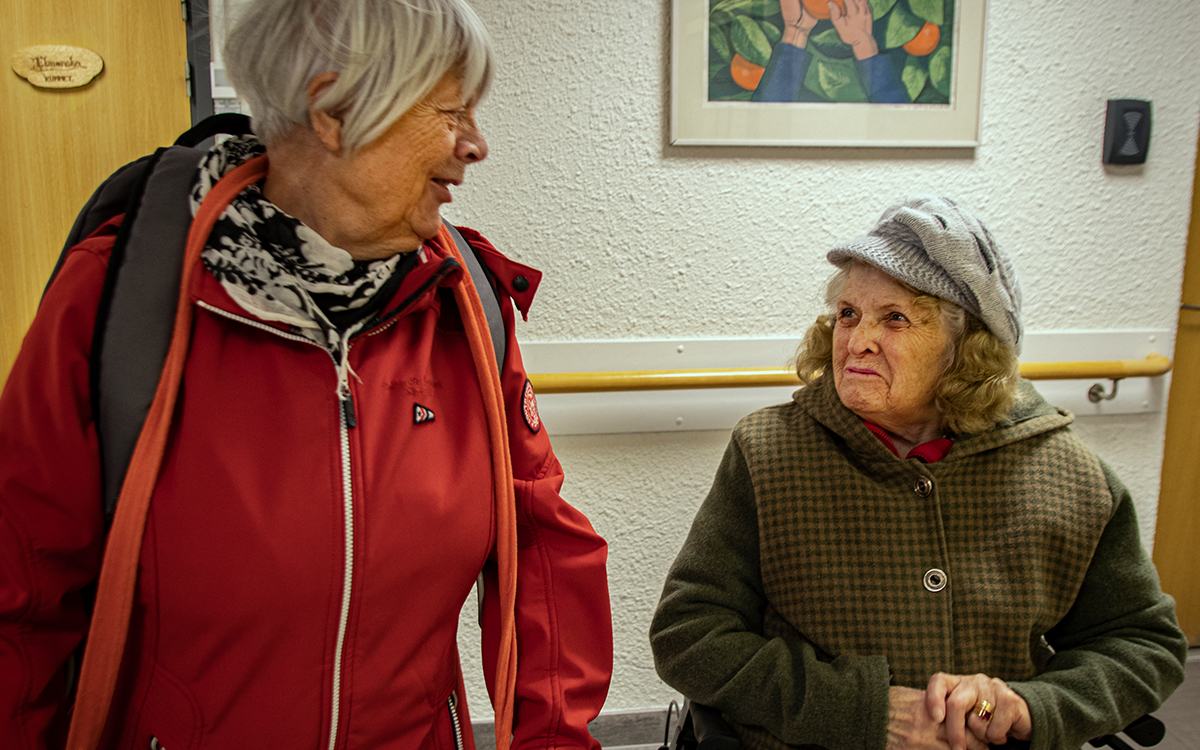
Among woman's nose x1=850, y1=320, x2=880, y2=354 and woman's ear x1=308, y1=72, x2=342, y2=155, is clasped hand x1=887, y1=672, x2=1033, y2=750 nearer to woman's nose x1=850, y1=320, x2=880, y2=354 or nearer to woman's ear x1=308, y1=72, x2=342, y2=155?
woman's nose x1=850, y1=320, x2=880, y2=354

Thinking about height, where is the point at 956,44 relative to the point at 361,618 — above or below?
above

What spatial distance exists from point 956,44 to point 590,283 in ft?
3.43

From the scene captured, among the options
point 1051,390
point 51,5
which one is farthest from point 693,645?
point 51,5

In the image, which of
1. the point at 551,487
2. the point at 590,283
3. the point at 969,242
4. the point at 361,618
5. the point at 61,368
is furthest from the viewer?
the point at 590,283

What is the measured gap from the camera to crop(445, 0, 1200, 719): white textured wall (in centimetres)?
161

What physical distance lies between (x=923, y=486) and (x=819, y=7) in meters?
1.14

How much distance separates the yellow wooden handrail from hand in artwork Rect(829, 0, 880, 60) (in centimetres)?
77

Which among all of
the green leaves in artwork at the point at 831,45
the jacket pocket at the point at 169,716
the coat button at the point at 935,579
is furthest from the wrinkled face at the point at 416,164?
the green leaves in artwork at the point at 831,45

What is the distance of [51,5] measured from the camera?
1.49 metres

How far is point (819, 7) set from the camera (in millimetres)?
1612

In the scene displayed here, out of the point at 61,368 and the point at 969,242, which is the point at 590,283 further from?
the point at 61,368

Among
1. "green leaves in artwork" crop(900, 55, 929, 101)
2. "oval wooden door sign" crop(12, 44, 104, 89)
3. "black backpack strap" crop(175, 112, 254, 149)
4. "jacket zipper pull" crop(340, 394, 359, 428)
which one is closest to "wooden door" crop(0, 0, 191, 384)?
"oval wooden door sign" crop(12, 44, 104, 89)

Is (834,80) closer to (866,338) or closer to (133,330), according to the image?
(866,338)

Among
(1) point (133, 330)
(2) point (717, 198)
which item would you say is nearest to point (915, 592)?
(2) point (717, 198)
